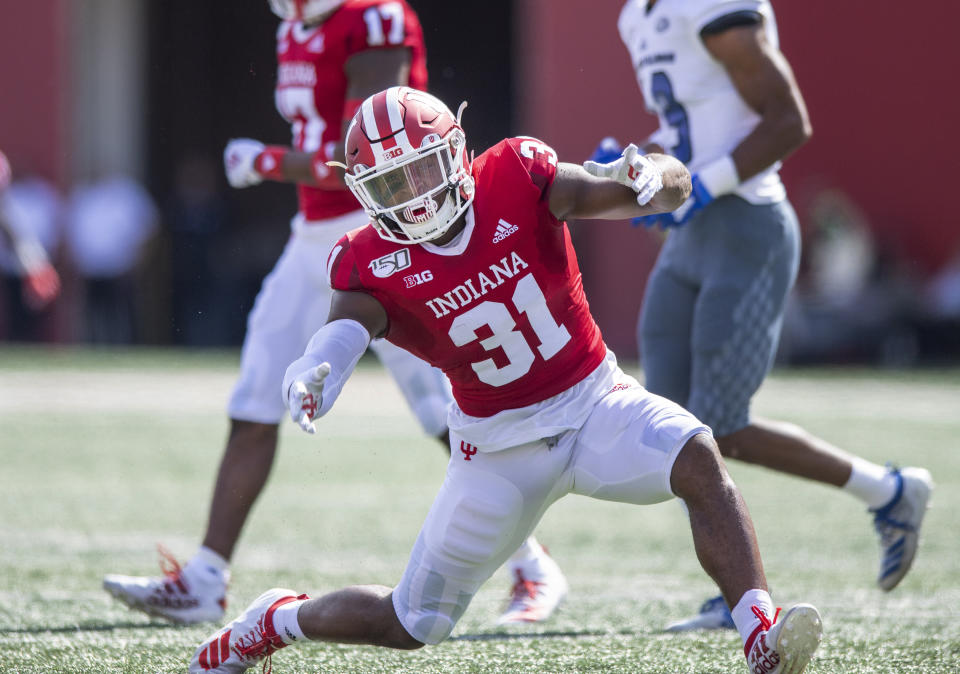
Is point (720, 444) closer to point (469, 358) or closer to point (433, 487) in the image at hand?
point (469, 358)

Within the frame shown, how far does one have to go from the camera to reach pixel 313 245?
13.9 feet

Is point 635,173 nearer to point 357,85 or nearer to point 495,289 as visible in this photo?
point 495,289

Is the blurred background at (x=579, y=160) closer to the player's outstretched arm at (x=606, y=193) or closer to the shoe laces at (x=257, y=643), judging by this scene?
the player's outstretched arm at (x=606, y=193)

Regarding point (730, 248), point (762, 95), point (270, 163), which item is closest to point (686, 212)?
point (730, 248)

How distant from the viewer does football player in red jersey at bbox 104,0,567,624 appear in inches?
159

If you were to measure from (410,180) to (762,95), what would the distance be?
1.37m

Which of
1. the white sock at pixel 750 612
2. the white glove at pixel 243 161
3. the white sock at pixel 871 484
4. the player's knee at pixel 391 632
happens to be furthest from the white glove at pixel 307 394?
the white sock at pixel 871 484

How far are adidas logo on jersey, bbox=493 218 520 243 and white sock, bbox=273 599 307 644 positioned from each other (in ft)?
3.10

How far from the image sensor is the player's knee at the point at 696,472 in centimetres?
283

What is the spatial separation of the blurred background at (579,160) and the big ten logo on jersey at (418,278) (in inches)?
397

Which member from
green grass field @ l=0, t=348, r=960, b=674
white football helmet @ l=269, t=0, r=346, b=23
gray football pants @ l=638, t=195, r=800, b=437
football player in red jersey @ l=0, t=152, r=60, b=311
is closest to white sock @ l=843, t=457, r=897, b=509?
green grass field @ l=0, t=348, r=960, b=674

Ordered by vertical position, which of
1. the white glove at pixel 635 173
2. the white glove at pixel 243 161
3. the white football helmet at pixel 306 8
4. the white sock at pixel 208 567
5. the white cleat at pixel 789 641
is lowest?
the white sock at pixel 208 567

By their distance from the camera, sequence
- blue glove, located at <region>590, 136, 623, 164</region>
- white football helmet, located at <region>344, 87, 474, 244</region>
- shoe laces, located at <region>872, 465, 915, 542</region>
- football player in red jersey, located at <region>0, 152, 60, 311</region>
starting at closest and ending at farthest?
white football helmet, located at <region>344, 87, 474, 244</region> → blue glove, located at <region>590, 136, 623, 164</region> → shoe laces, located at <region>872, 465, 915, 542</region> → football player in red jersey, located at <region>0, 152, 60, 311</region>

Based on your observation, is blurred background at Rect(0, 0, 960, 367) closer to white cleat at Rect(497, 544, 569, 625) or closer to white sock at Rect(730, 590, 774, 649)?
white cleat at Rect(497, 544, 569, 625)
